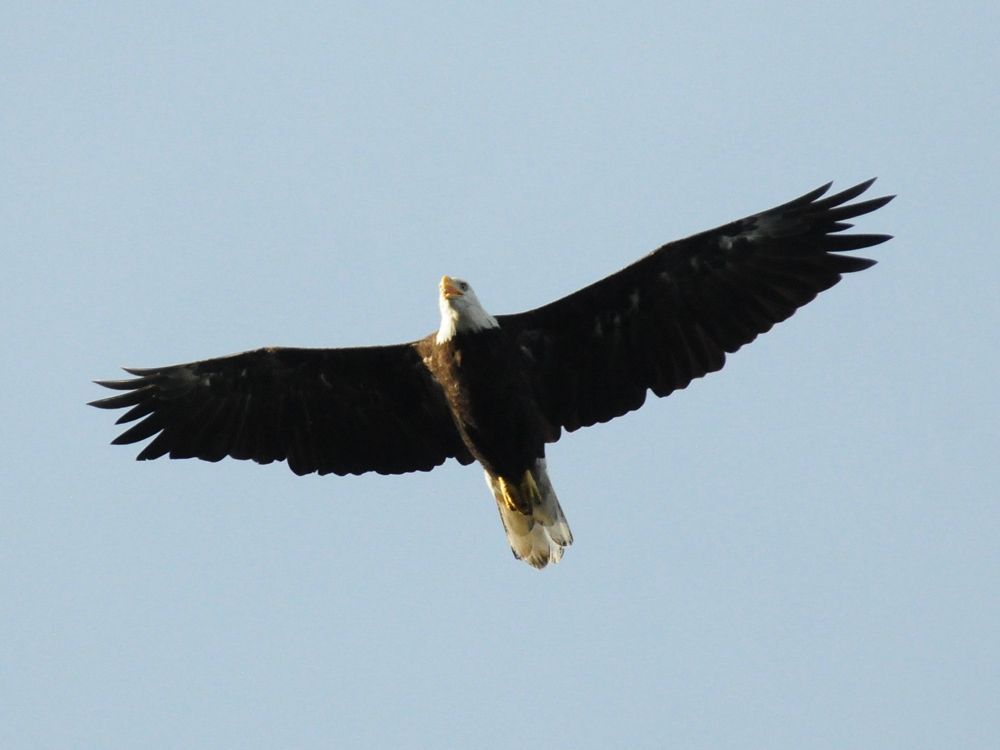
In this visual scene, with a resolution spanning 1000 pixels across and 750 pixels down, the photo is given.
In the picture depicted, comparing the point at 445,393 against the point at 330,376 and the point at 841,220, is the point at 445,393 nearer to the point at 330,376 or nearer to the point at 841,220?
the point at 330,376

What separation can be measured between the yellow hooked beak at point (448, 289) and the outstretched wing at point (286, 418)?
0.96m

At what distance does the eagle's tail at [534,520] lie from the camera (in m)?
13.0

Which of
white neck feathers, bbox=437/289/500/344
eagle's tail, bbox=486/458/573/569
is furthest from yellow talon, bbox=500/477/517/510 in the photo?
white neck feathers, bbox=437/289/500/344

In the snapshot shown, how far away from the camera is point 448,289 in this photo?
1244 centimetres

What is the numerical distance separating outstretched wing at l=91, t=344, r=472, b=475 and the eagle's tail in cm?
48

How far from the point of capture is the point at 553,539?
13.3 meters

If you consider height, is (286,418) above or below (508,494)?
above

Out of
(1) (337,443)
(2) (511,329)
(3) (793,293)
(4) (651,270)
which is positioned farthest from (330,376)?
(3) (793,293)

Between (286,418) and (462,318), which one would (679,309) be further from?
(286,418)

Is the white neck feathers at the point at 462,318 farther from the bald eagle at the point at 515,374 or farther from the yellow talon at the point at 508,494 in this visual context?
the yellow talon at the point at 508,494

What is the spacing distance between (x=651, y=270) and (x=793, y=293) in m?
1.09

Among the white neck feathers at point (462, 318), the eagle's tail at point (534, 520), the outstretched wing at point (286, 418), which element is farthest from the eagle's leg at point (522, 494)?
the white neck feathers at point (462, 318)

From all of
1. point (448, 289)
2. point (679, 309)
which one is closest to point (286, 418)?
point (448, 289)

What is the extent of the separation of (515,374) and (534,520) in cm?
149
